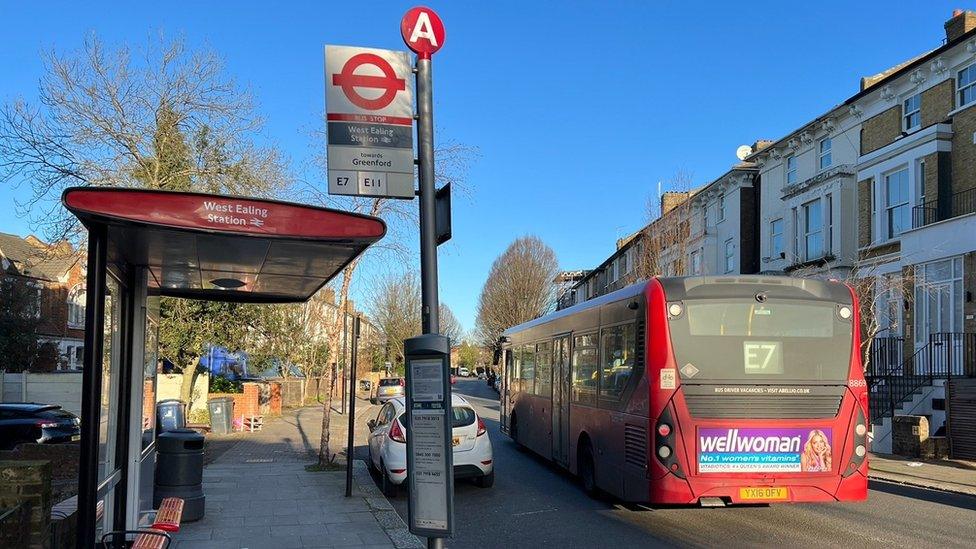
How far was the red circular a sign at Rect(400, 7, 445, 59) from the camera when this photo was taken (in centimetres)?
568

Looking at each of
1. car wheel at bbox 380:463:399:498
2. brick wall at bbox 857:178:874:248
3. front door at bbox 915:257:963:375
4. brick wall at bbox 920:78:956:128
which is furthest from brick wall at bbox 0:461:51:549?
brick wall at bbox 857:178:874:248

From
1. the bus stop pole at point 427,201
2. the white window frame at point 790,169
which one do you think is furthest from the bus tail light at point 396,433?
the white window frame at point 790,169

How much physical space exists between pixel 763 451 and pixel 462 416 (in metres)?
5.14

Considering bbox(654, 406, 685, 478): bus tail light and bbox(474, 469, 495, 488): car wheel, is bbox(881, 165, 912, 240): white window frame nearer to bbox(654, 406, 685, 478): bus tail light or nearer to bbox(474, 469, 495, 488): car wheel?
bbox(474, 469, 495, 488): car wheel

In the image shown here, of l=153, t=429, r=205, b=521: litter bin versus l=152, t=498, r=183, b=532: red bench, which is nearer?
l=152, t=498, r=183, b=532: red bench

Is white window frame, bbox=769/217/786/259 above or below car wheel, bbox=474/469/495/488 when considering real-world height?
above

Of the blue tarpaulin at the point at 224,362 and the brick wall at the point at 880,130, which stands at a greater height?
the brick wall at the point at 880,130

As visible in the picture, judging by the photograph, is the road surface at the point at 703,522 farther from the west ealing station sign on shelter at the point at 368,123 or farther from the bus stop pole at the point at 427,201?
the west ealing station sign on shelter at the point at 368,123

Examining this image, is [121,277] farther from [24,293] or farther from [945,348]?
[24,293]

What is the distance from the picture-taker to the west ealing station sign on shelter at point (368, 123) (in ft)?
18.7

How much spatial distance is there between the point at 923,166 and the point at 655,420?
17.2 m

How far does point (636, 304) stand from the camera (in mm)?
9031

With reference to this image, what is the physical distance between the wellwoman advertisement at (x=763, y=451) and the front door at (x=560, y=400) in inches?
173

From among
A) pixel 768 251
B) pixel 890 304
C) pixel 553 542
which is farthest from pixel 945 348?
pixel 553 542
